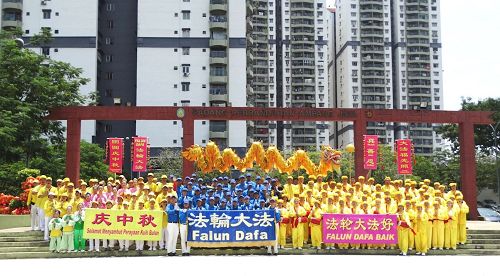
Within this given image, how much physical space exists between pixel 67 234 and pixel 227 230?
3988 millimetres

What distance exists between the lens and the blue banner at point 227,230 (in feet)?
42.4

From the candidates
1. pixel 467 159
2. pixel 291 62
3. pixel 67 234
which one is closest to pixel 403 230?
pixel 67 234

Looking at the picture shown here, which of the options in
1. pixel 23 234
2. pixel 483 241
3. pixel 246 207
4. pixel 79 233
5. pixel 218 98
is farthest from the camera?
pixel 218 98

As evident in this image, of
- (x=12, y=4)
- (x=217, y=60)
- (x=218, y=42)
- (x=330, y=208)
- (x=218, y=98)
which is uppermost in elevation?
(x=12, y=4)

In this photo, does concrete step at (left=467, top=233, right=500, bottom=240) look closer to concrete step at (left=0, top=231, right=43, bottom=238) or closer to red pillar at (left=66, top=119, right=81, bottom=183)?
concrete step at (left=0, top=231, right=43, bottom=238)

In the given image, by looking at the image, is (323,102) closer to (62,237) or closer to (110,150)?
(110,150)

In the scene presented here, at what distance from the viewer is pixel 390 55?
8075cm

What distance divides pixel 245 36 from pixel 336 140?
3900 cm

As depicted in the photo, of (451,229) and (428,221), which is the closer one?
(428,221)

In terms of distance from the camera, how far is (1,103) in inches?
866

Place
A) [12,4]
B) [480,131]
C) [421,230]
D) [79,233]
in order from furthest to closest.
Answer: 1. [12,4]
2. [480,131]
3. [421,230]
4. [79,233]

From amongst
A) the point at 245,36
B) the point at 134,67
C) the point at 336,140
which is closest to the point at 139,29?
the point at 134,67

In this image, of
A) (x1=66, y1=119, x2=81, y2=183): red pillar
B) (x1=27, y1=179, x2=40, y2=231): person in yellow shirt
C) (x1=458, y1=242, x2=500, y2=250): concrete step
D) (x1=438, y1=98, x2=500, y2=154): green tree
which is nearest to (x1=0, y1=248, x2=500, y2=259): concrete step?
(x1=458, y1=242, x2=500, y2=250): concrete step

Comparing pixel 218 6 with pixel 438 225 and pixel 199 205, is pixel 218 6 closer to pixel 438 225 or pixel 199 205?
pixel 199 205
